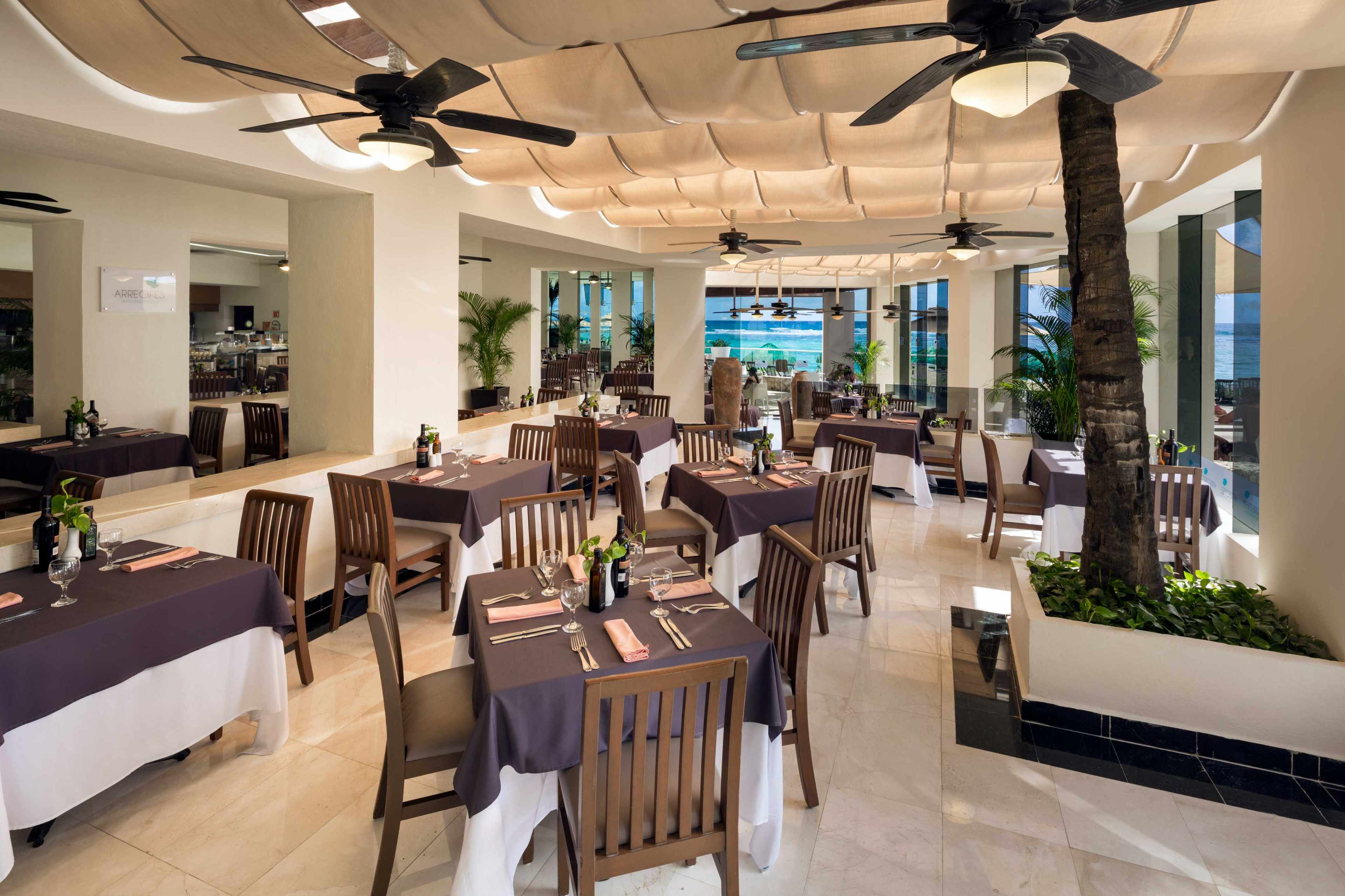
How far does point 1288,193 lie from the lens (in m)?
3.74

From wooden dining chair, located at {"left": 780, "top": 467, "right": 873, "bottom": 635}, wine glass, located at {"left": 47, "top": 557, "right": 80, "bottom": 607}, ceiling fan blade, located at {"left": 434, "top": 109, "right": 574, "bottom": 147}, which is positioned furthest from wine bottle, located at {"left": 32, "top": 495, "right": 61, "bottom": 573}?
wooden dining chair, located at {"left": 780, "top": 467, "right": 873, "bottom": 635}

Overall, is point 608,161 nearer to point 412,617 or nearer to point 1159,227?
point 412,617

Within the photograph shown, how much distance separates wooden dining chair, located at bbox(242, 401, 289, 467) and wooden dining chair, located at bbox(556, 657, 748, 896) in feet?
21.6

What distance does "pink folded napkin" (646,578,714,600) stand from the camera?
291cm

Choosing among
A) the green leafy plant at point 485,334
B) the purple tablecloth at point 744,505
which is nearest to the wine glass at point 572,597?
the purple tablecloth at point 744,505

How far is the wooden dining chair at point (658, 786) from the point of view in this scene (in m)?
1.83

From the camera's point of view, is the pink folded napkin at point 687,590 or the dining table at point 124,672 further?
the pink folded napkin at point 687,590

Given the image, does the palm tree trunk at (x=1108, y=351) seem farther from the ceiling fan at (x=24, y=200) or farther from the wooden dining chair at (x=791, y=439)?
the ceiling fan at (x=24, y=200)

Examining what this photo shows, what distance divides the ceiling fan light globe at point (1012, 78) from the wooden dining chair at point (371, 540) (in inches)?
138

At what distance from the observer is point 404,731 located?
7.97ft

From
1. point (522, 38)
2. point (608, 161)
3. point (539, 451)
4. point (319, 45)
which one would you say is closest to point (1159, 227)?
point (608, 161)

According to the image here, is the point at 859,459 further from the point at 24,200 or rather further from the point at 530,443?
the point at 24,200

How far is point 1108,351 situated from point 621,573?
2596 millimetres

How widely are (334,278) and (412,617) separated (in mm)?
2668
